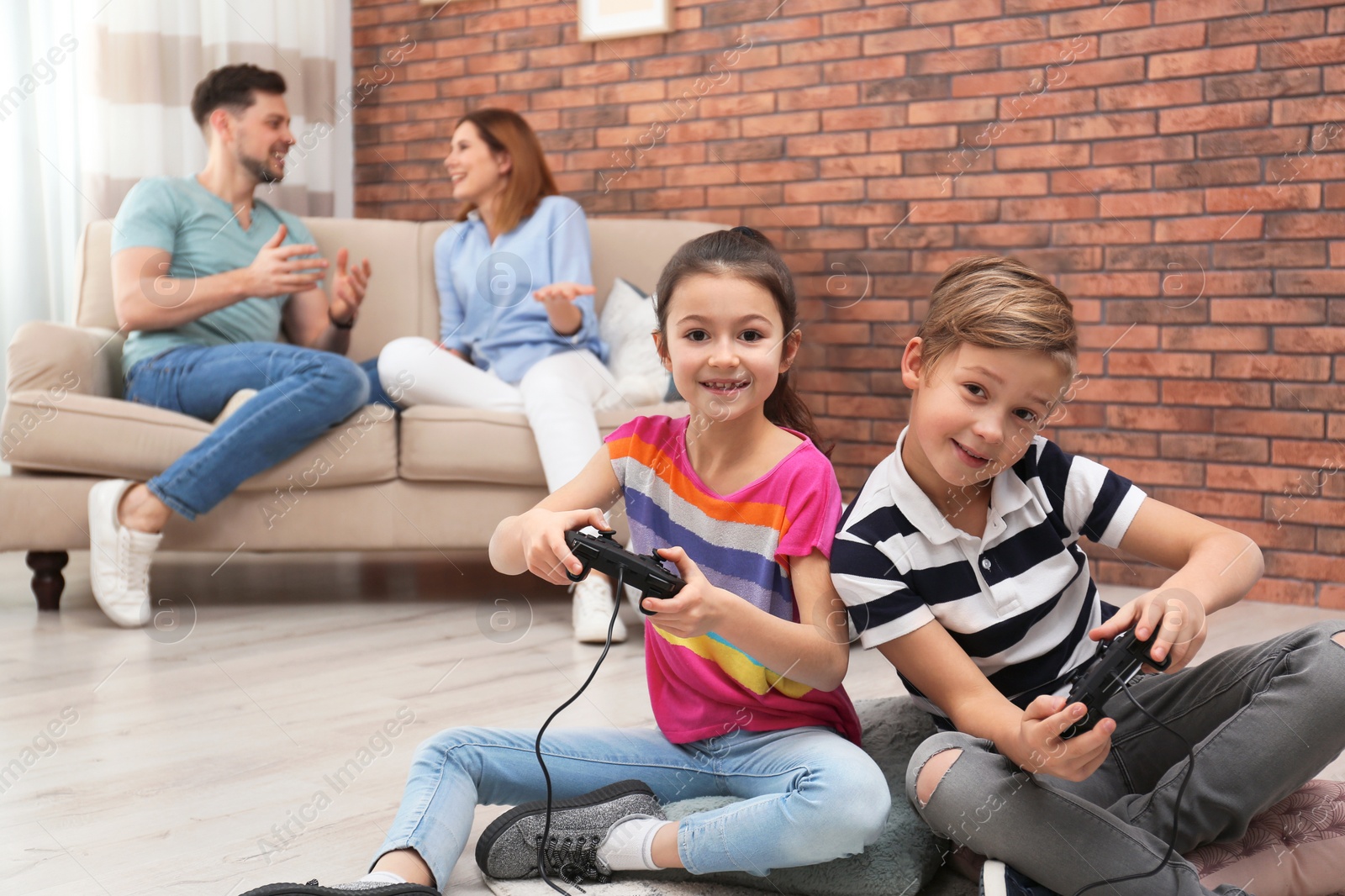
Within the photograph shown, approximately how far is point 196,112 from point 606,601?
1.56 metres

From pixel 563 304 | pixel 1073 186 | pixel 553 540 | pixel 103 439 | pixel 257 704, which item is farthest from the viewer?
pixel 1073 186

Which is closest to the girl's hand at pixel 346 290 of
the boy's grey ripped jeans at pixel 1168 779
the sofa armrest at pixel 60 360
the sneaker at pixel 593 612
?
the sofa armrest at pixel 60 360

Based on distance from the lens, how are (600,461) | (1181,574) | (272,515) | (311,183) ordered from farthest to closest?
(311,183)
(272,515)
(600,461)
(1181,574)

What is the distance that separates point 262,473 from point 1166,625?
2054 mm

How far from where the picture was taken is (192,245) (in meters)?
2.74

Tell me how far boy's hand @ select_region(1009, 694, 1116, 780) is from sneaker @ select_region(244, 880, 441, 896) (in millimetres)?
582

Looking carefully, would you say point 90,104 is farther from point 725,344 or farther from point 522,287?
point 725,344

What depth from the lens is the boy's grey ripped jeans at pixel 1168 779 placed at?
1.06 meters

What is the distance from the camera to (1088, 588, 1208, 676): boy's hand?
1014 mm

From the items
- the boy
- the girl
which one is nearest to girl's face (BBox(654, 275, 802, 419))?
the girl

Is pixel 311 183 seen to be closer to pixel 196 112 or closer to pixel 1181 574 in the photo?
pixel 196 112

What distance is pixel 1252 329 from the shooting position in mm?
2738

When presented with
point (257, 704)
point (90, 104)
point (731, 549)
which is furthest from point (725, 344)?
point (90, 104)

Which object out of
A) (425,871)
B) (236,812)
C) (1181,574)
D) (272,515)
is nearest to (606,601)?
(272,515)
